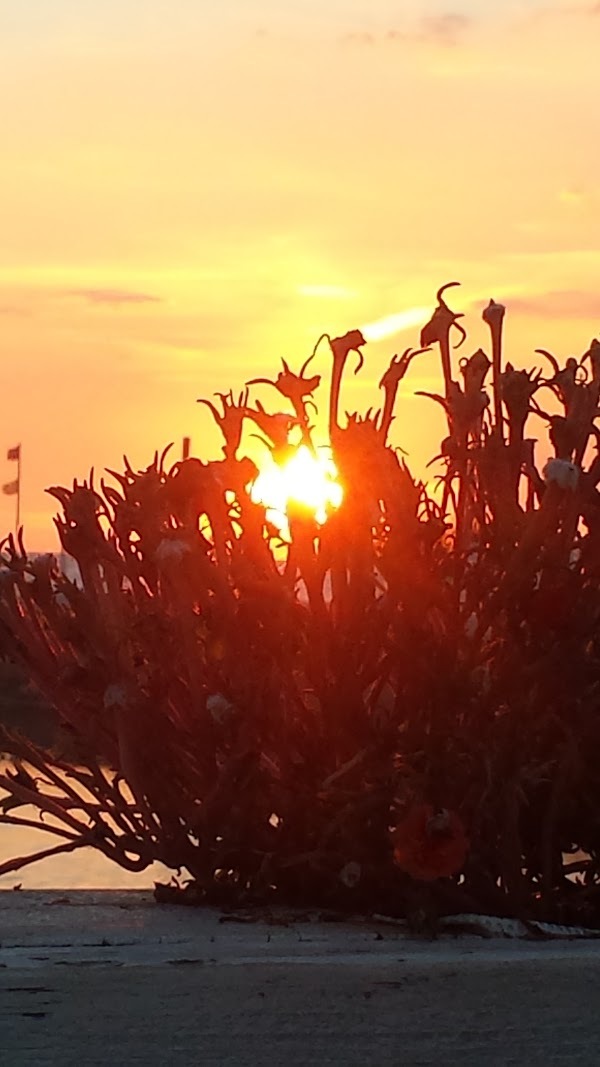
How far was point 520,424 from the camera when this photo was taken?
3.55 meters

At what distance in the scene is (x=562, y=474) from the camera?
3227 millimetres

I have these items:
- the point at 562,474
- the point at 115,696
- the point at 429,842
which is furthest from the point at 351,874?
the point at 562,474

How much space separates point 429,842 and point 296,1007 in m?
0.40

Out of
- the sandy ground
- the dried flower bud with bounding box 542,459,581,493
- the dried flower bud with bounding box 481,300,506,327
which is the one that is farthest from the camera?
the dried flower bud with bounding box 481,300,506,327

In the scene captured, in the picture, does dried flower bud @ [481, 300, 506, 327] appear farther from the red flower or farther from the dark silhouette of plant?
the red flower

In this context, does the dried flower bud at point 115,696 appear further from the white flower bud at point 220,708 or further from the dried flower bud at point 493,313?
the dried flower bud at point 493,313

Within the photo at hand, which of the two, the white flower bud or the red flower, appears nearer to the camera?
the red flower

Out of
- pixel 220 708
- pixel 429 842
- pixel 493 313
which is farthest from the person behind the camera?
pixel 493 313

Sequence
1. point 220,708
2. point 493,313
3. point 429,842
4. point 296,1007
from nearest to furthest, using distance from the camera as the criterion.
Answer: point 296,1007 < point 429,842 < point 220,708 < point 493,313

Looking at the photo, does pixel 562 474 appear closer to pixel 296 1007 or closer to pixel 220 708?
pixel 220 708

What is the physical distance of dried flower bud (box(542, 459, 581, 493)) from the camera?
323 cm

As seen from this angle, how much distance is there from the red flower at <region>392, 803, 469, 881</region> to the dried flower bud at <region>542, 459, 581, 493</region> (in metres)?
0.68

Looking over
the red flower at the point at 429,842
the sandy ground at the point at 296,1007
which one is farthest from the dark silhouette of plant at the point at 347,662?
the sandy ground at the point at 296,1007

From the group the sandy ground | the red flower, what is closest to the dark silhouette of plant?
the red flower
